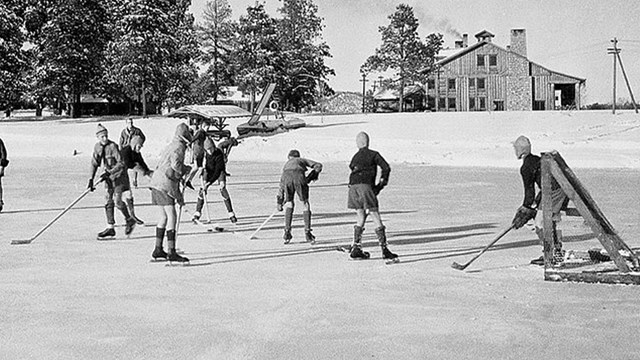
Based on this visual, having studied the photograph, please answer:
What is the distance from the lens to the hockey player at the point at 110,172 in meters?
12.9

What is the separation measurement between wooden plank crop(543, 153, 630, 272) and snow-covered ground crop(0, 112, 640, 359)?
40cm

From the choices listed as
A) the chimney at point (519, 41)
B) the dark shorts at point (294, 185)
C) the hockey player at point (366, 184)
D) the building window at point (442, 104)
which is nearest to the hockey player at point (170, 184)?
the dark shorts at point (294, 185)

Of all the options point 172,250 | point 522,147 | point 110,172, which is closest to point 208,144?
point 110,172

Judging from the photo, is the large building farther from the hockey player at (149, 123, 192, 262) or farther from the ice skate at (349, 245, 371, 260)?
the hockey player at (149, 123, 192, 262)

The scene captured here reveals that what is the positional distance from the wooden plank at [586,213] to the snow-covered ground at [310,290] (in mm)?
403

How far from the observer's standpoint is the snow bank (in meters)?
37.8

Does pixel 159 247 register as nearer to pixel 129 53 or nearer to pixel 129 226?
pixel 129 226

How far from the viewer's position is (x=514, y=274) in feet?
31.5

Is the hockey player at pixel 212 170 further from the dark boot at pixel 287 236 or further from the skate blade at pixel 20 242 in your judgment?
the skate blade at pixel 20 242

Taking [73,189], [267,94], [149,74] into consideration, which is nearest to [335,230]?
[73,189]

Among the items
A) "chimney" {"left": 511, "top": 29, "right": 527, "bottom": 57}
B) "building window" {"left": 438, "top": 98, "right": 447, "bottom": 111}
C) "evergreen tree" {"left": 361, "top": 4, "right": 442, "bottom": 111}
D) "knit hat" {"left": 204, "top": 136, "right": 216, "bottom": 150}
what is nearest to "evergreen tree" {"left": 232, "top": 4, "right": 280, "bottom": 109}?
"evergreen tree" {"left": 361, "top": 4, "right": 442, "bottom": 111}

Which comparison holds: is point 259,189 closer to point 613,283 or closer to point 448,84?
point 613,283

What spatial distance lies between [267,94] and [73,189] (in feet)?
102

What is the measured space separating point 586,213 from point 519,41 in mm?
75358
